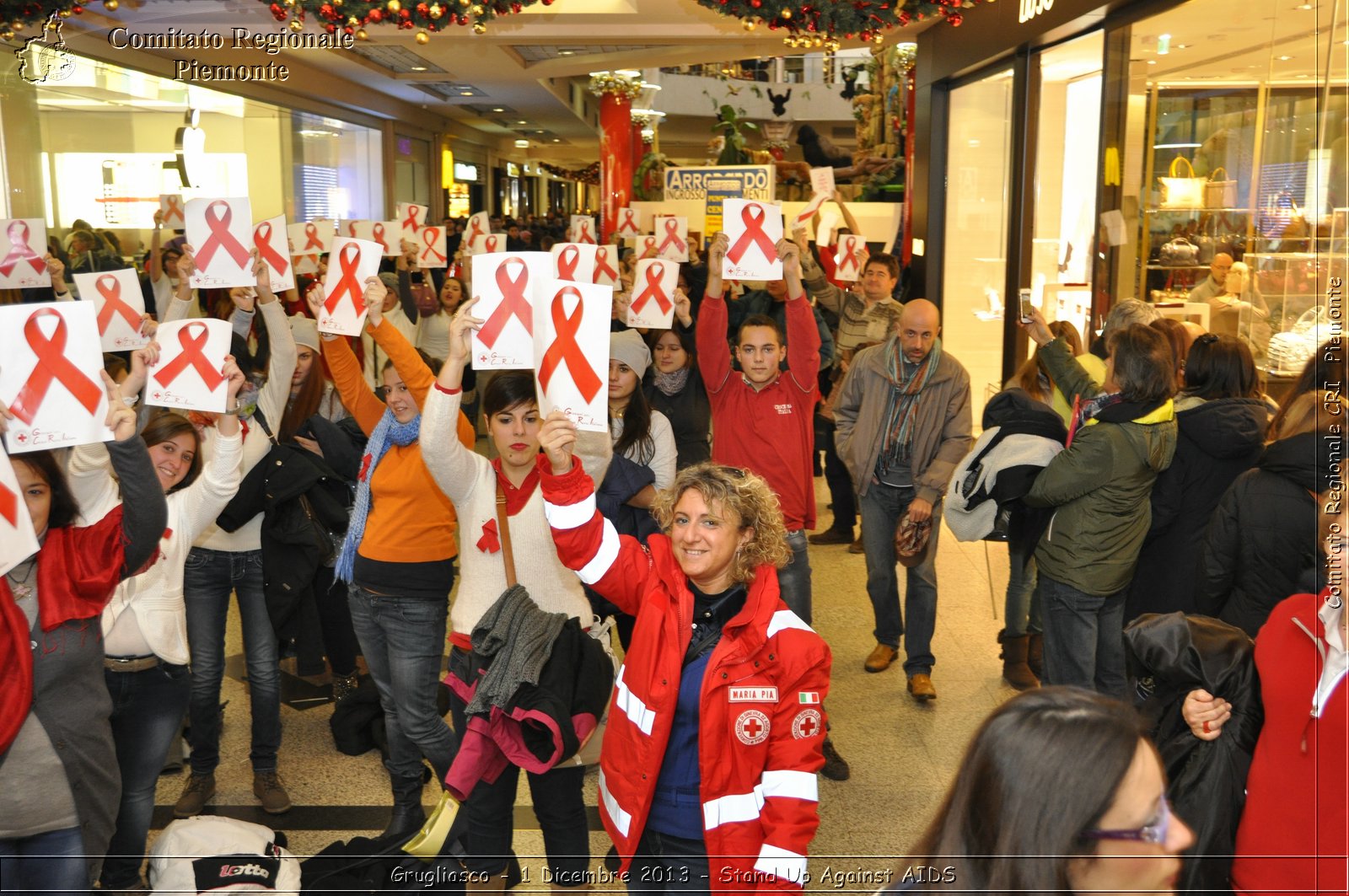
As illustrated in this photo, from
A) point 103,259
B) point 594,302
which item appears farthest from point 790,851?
point 103,259

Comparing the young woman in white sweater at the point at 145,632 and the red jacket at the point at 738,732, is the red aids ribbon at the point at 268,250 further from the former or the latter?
the red jacket at the point at 738,732

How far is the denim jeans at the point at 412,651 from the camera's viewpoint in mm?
3816

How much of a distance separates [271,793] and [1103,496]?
333cm

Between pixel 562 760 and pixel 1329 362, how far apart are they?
259 centimetres

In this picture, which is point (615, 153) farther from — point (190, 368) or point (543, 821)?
point (543, 821)

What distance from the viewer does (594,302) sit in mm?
2959

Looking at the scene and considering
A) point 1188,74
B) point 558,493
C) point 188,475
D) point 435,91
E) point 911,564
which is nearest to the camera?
point 558,493

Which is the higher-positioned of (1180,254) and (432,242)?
(432,242)

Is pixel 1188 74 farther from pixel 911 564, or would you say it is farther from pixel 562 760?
pixel 562 760

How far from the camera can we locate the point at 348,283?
423 centimetres

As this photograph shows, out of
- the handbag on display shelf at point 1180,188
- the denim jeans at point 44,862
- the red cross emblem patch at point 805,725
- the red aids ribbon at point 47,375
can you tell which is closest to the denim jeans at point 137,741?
the denim jeans at point 44,862

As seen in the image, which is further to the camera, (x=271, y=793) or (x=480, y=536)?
(x=271, y=793)

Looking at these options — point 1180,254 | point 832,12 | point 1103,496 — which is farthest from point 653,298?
point 1180,254

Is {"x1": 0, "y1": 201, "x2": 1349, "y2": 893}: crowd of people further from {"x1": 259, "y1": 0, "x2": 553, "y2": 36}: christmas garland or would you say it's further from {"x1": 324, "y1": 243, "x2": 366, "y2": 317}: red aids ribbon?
{"x1": 259, "y1": 0, "x2": 553, "y2": 36}: christmas garland
